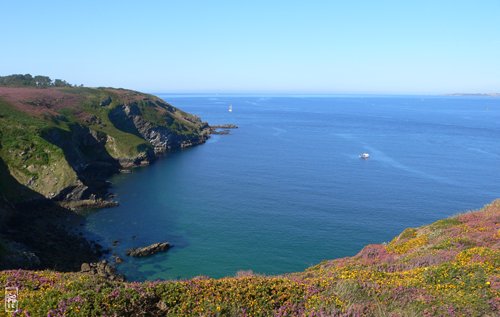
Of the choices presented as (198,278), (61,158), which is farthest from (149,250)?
(61,158)

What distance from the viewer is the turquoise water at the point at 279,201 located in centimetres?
5275

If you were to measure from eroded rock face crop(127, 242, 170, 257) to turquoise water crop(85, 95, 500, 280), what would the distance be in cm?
113

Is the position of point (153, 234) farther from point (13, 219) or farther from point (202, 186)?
point (202, 186)

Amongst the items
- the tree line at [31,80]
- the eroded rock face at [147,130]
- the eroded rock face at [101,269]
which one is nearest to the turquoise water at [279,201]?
the eroded rock face at [101,269]

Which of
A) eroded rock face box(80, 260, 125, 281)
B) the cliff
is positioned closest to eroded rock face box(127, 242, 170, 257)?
the cliff

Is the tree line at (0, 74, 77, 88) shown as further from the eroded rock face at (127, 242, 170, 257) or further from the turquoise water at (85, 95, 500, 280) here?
the eroded rock face at (127, 242, 170, 257)

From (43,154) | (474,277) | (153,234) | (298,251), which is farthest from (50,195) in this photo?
(474,277)

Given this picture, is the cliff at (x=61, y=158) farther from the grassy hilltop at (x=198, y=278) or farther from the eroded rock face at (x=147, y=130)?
the eroded rock face at (x=147, y=130)

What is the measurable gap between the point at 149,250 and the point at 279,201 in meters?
30.5

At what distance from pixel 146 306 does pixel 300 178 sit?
267ft

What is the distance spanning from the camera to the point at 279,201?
7500 centimetres

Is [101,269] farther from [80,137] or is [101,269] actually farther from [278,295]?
[80,137]

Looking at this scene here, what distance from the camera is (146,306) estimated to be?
1439cm

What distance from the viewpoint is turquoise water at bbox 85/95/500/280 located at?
52.8 meters
